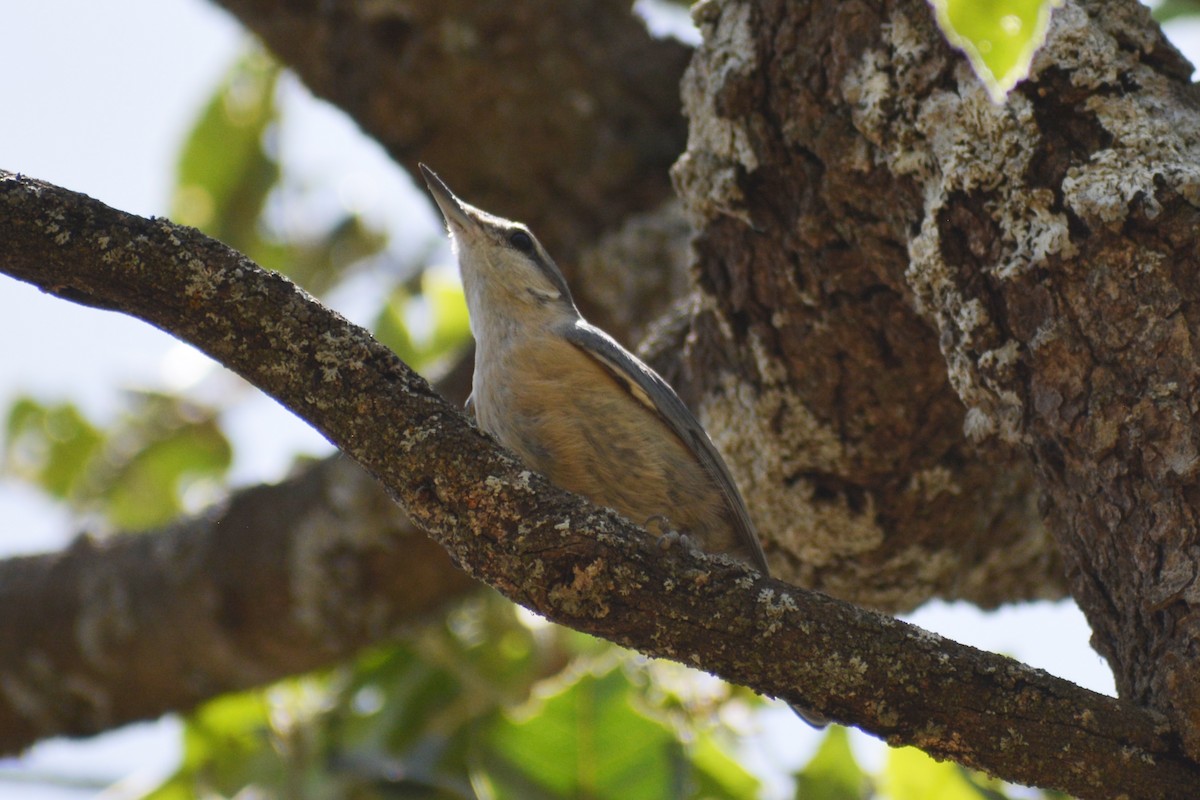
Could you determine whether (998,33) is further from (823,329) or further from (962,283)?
(823,329)

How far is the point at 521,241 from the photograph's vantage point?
4105 mm

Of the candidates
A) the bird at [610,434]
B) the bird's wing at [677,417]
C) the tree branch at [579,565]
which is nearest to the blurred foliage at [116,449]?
the bird at [610,434]

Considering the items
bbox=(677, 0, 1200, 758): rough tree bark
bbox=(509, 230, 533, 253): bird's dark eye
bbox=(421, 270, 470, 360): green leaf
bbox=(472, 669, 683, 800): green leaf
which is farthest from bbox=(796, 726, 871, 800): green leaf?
bbox=(421, 270, 470, 360): green leaf

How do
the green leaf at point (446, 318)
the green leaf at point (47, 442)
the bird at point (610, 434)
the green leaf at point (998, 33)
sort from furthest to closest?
the green leaf at point (47, 442), the green leaf at point (446, 318), the bird at point (610, 434), the green leaf at point (998, 33)

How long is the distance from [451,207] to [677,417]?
1135 millimetres

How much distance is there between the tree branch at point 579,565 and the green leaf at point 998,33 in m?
1.14

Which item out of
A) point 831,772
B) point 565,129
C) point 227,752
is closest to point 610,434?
point 831,772

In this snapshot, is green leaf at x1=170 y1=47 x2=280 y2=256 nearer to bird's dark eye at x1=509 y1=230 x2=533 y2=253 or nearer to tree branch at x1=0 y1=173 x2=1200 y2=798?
bird's dark eye at x1=509 y1=230 x2=533 y2=253

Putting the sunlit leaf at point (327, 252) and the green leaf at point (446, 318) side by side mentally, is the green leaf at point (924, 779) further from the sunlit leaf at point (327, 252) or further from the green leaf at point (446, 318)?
the sunlit leaf at point (327, 252)

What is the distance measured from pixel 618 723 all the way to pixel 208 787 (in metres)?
2.03

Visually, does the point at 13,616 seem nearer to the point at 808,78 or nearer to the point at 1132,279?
the point at 808,78

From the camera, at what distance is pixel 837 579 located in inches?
147

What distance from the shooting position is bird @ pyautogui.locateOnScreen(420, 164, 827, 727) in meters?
3.30

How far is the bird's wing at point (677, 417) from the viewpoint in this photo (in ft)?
11.0
